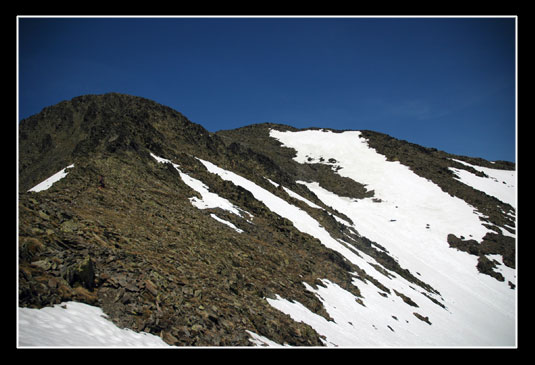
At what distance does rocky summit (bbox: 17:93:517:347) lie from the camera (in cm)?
862

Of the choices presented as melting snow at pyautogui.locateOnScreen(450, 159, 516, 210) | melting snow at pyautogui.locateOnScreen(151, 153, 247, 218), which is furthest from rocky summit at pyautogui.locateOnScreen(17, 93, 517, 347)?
melting snow at pyautogui.locateOnScreen(450, 159, 516, 210)

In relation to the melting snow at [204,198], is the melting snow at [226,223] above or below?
below

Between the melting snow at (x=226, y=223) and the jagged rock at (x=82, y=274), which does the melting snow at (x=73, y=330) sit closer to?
the jagged rock at (x=82, y=274)

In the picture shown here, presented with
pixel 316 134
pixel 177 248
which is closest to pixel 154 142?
pixel 177 248


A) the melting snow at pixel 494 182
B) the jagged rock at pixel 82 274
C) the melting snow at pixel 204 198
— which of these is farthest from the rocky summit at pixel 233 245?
the melting snow at pixel 494 182

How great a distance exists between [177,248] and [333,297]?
1003 centimetres

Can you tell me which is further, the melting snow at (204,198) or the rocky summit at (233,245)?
the melting snow at (204,198)

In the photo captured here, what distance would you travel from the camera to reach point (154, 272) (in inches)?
383

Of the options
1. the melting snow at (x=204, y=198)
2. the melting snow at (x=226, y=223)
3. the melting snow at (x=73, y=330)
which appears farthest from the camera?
the melting snow at (x=204, y=198)

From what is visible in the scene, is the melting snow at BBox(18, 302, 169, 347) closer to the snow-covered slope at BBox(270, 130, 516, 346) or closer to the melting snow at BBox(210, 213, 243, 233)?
the snow-covered slope at BBox(270, 130, 516, 346)

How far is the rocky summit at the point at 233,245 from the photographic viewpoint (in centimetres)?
862

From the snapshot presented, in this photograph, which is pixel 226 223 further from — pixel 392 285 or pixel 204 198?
pixel 392 285

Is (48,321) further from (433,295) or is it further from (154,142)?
(433,295)

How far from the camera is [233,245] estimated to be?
16.9 meters
